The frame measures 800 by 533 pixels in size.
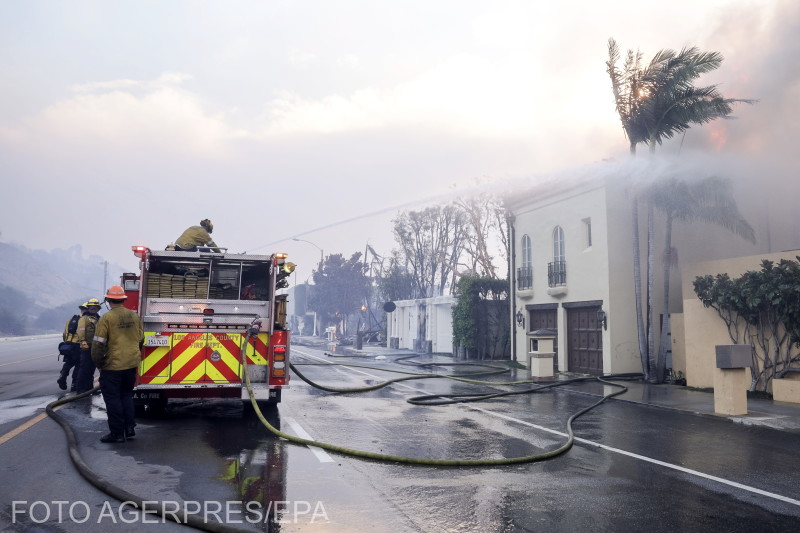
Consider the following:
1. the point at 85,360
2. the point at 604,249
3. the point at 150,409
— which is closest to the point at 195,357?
the point at 150,409

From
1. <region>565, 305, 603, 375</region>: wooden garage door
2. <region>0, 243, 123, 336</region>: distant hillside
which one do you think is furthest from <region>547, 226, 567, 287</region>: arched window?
<region>0, 243, 123, 336</region>: distant hillside

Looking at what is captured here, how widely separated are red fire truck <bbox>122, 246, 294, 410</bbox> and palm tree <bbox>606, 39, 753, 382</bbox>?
38.9 ft

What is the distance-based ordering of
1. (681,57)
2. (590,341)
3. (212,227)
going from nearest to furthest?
(212,227) < (681,57) < (590,341)

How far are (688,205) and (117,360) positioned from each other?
1565cm

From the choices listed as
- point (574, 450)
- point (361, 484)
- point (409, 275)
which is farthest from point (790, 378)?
point (409, 275)

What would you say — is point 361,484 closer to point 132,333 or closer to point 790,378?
point 132,333

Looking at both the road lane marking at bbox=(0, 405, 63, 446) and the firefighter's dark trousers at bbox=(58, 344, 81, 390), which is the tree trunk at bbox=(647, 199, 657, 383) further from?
the road lane marking at bbox=(0, 405, 63, 446)

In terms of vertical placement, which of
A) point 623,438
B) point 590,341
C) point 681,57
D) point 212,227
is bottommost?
point 623,438

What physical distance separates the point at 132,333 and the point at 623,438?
6726mm

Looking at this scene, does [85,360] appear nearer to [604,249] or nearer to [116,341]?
[116,341]

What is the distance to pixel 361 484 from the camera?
5.59 m

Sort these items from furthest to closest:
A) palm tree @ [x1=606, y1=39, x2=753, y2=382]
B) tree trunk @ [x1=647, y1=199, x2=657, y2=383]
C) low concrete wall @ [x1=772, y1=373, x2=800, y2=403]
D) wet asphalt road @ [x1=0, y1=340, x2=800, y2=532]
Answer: tree trunk @ [x1=647, y1=199, x2=657, y2=383], palm tree @ [x1=606, y1=39, x2=753, y2=382], low concrete wall @ [x1=772, y1=373, x2=800, y2=403], wet asphalt road @ [x1=0, y1=340, x2=800, y2=532]

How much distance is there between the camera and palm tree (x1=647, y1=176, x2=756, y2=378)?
17.1 meters

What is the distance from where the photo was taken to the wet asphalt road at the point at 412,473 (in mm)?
4641
